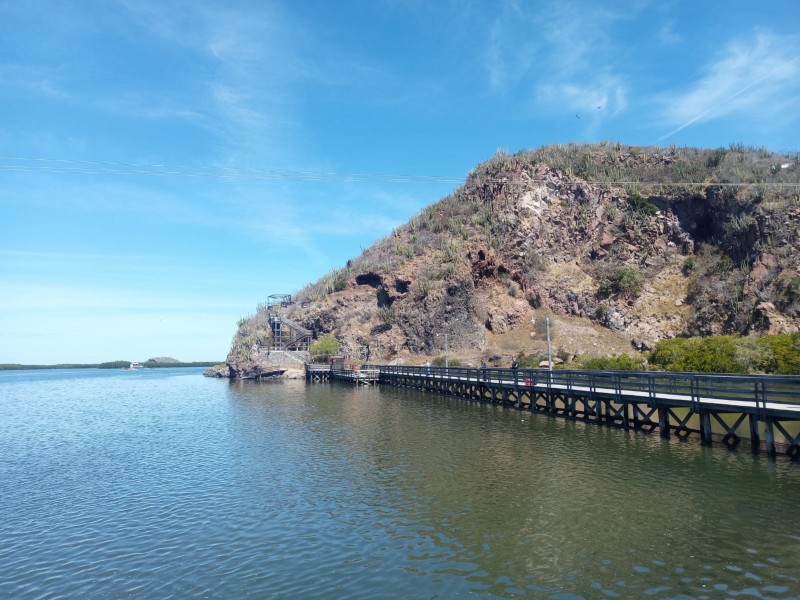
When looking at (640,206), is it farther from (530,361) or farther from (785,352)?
(785,352)

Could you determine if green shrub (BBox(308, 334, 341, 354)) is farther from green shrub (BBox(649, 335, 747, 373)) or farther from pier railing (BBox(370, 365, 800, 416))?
green shrub (BBox(649, 335, 747, 373))

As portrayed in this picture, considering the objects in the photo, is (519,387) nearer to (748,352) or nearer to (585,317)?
(748,352)

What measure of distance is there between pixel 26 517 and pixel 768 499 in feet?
74.2

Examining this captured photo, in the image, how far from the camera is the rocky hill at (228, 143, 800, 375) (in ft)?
208

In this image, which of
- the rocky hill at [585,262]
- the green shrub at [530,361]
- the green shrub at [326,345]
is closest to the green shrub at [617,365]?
the green shrub at [530,361]

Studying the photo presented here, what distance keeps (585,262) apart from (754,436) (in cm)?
6302

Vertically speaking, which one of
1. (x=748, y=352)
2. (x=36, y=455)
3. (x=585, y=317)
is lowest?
(x=36, y=455)

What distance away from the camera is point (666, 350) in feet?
140

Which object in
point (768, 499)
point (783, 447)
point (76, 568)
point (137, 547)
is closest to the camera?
point (76, 568)

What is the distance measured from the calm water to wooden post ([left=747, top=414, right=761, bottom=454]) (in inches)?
44.9

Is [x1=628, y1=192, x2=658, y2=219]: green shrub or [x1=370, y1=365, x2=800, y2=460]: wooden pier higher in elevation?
[x1=628, y1=192, x2=658, y2=219]: green shrub

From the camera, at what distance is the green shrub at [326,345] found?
9006 centimetres

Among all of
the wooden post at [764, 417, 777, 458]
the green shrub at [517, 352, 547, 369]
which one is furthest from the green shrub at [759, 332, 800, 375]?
the green shrub at [517, 352, 547, 369]

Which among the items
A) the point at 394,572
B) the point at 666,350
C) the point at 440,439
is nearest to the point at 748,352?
the point at 666,350
